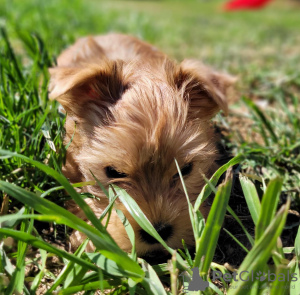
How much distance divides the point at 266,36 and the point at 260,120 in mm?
4540

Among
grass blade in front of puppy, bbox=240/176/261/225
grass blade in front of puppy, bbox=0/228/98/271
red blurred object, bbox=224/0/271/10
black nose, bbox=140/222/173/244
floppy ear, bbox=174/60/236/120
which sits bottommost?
black nose, bbox=140/222/173/244

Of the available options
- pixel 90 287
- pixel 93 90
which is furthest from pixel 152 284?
pixel 93 90

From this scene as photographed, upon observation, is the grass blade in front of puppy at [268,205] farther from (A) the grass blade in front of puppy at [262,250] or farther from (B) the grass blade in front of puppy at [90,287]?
(B) the grass blade in front of puppy at [90,287]

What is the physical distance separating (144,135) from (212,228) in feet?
2.15

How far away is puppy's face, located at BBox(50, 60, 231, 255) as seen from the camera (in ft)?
6.30

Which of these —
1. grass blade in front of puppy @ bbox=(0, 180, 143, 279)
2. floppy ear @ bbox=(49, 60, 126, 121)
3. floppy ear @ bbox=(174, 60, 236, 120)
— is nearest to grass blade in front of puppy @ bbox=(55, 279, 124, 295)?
grass blade in front of puppy @ bbox=(0, 180, 143, 279)

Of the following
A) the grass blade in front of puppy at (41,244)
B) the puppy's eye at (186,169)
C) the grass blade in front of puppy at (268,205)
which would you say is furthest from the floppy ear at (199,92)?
the grass blade in front of puppy at (41,244)

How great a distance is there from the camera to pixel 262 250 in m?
→ 1.42

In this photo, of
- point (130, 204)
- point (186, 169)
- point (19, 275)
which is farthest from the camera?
point (186, 169)

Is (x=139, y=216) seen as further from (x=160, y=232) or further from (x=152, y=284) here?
(x=152, y=284)

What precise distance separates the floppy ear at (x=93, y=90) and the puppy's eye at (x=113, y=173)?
35 centimetres

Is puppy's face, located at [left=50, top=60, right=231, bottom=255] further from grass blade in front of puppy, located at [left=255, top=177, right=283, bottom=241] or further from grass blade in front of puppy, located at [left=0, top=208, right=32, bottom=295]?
grass blade in front of puppy, located at [left=255, top=177, right=283, bottom=241]

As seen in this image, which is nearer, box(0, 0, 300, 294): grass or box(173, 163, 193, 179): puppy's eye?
box(0, 0, 300, 294): grass

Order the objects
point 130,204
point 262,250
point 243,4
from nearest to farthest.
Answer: point 262,250 < point 130,204 < point 243,4
